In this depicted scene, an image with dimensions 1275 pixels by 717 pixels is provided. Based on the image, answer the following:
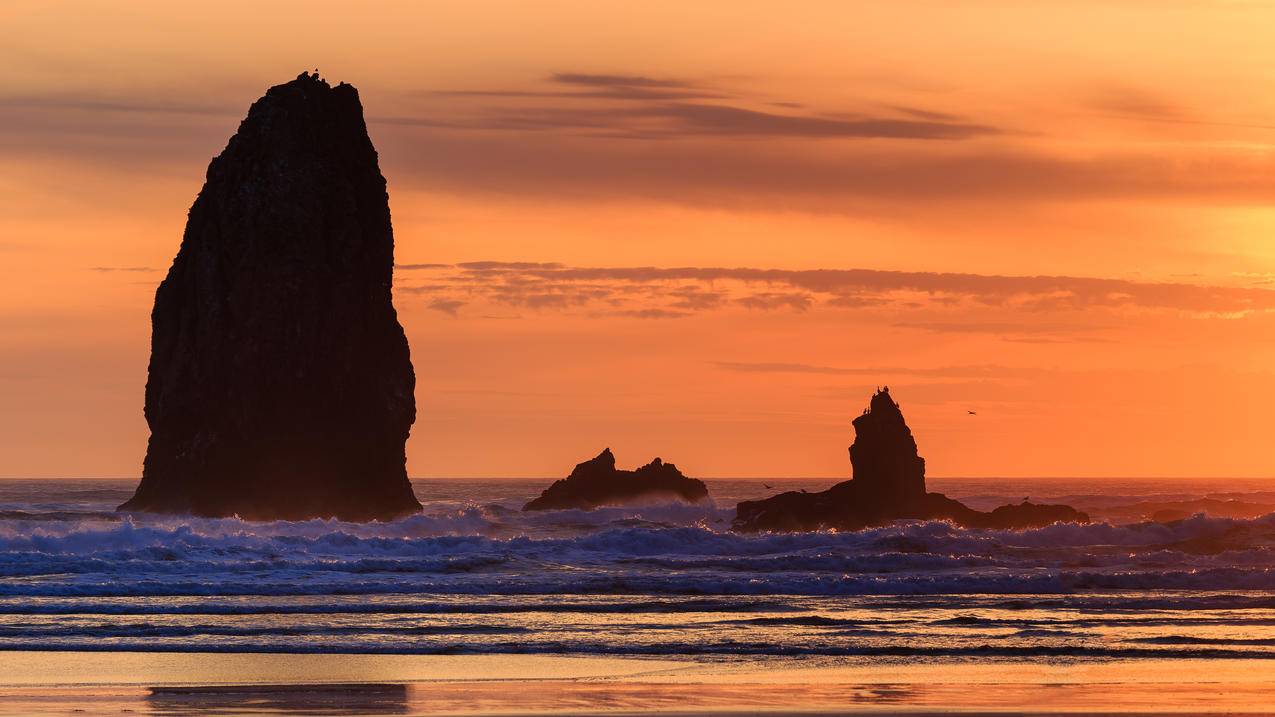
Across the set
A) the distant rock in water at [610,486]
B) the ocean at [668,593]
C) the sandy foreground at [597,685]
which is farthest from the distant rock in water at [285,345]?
the sandy foreground at [597,685]

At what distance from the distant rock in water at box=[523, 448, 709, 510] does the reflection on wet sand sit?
6348cm

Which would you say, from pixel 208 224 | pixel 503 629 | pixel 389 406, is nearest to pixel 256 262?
pixel 208 224

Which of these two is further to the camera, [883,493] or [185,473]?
[185,473]

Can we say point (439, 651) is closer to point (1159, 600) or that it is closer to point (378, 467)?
point (1159, 600)

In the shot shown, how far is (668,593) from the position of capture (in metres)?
39.7

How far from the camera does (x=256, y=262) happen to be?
7681 centimetres

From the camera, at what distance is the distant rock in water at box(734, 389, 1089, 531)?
68375mm

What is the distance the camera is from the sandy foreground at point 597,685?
23.8 metres

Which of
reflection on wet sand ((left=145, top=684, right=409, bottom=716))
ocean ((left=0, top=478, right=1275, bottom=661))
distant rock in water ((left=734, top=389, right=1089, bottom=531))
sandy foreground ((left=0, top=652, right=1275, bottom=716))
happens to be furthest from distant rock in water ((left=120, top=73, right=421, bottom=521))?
reflection on wet sand ((left=145, top=684, right=409, bottom=716))

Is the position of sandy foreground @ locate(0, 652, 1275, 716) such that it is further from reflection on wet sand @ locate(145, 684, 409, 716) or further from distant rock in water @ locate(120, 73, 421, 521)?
distant rock in water @ locate(120, 73, 421, 521)

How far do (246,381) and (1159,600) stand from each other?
47.5 meters

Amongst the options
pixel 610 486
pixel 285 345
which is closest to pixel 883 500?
pixel 610 486

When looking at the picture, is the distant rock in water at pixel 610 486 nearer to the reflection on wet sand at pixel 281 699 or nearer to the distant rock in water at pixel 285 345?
the distant rock in water at pixel 285 345

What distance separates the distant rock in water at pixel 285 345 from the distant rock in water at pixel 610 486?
488 inches
